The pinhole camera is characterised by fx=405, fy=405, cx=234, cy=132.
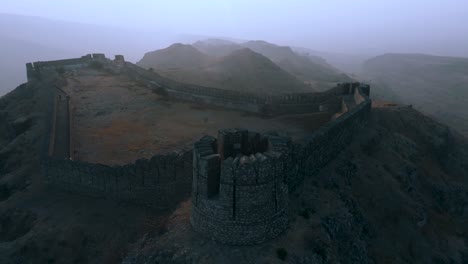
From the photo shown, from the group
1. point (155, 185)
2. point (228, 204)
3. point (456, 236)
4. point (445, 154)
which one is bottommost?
point (456, 236)

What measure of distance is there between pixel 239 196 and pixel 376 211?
11.8 m

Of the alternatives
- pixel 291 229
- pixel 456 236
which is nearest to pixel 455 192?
pixel 456 236

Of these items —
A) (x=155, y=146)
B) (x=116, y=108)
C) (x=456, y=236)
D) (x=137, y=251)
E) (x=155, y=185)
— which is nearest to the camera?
(x=137, y=251)

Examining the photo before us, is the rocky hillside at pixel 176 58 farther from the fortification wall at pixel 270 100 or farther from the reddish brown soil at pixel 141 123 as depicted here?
the fortification wall at pixel 270 100

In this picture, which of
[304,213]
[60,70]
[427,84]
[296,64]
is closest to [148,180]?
[304,213]

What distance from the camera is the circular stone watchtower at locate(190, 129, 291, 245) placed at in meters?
14.7

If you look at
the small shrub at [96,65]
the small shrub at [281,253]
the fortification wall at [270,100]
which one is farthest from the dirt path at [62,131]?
the small shrub at [96,65]

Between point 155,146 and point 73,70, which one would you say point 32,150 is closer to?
point 155,146

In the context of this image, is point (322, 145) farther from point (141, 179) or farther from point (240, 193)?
point (141, 179)

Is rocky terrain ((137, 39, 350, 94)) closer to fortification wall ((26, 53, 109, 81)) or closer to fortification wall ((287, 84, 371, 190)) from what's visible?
fortification wall ((26, 53, 109, 81))

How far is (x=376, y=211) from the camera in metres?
23.2

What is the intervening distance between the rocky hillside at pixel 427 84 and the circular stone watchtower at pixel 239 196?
4997cm

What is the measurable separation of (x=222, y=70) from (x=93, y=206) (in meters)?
52.4

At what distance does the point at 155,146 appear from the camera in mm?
28203
